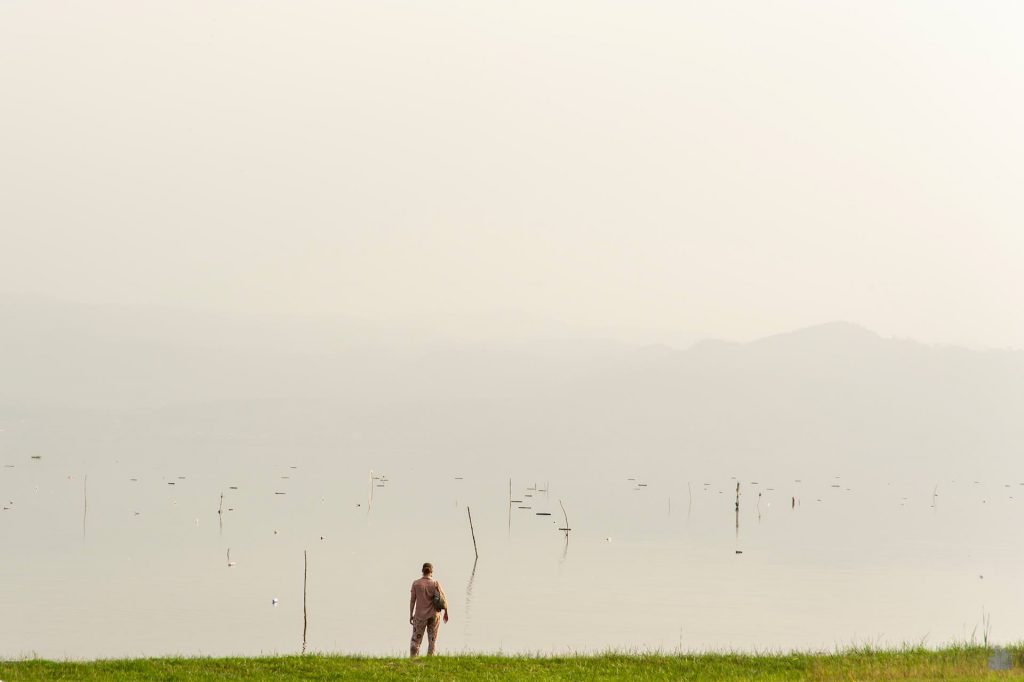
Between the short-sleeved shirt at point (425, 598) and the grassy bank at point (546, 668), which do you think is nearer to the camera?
the grassy bank at point (546, 668)

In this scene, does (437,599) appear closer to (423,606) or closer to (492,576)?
(423,606)

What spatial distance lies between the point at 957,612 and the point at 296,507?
77.6m

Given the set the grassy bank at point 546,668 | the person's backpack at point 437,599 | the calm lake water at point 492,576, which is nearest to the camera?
the grassy bank at point 546,668

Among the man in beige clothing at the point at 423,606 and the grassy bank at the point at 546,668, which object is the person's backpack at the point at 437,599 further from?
the grassy bank at the point at 546,668

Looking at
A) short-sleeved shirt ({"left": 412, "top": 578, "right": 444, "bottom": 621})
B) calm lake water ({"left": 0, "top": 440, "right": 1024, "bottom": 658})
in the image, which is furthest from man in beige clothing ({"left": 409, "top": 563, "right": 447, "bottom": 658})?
calm lake water ({"left": 0, "top": 440, "right": 1024, "bottom": 658})

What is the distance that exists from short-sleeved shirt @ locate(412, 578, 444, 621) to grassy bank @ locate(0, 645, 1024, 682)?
74.2 inches

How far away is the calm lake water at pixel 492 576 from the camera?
55.3 m

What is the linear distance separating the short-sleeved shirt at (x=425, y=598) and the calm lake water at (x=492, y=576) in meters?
15.6

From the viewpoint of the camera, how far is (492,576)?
7744 centimetres

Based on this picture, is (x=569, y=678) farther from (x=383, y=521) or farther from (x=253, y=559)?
(x=383, y=521)

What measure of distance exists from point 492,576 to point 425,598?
47.1 meters

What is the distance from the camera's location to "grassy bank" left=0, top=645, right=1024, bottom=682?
26.1 metres

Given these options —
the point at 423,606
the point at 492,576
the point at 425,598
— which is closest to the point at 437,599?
the point at 425,598

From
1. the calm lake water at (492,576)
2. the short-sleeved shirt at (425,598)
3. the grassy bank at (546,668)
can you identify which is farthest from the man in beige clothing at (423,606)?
the calm lake water at (492,576)
